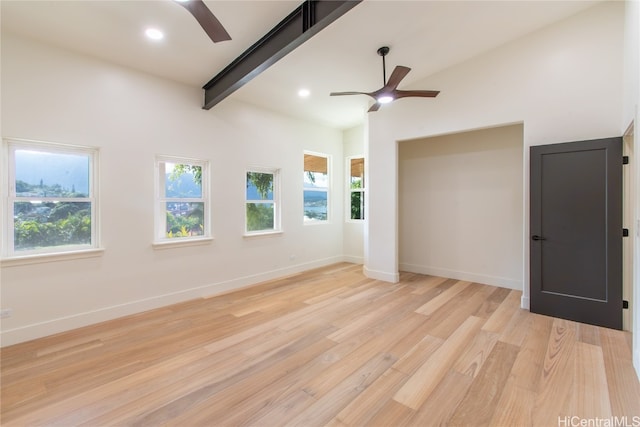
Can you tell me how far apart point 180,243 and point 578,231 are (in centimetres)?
501

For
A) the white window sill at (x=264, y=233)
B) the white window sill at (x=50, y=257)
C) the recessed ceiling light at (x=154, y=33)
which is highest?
the recessed ceiling light at (x=154, y=33)

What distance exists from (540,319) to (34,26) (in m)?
6.15

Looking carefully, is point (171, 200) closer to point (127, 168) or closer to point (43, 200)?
point (127, 168)

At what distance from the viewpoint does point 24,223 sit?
9.96ft

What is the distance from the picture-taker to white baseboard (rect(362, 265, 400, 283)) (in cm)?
502

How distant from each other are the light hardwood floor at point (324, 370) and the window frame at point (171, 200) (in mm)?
928

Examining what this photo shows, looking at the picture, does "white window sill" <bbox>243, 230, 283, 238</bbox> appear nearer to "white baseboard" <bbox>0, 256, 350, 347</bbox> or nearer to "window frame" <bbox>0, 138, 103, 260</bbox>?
"white baseboard" <bbox>0, 256, 350, 347</bbox>

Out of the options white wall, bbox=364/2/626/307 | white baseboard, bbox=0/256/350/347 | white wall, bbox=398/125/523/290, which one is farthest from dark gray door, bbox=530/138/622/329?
white baseboard, bbox=0/256/350/347

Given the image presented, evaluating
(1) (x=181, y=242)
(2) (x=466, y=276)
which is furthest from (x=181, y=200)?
(2) (x=466, y=276)

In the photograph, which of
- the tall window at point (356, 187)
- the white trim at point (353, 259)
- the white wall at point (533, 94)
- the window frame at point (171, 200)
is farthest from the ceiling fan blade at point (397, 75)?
the white trim at point (353, 259)

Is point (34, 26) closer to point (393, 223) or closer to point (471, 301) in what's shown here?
point (393, 223)

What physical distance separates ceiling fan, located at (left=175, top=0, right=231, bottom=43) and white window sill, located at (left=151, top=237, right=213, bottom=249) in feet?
9.04

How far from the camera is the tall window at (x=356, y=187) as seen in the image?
21.5ft

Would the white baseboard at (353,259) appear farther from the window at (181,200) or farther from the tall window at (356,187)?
the window at (181,200)
